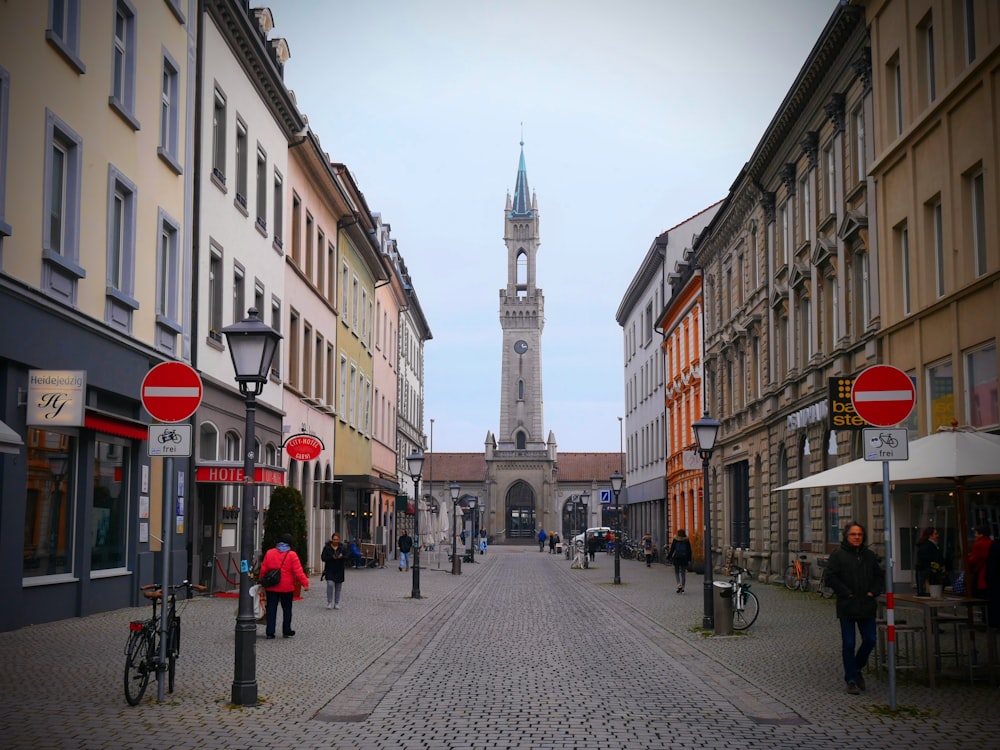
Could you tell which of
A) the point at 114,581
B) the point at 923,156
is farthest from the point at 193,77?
the point at 923,156

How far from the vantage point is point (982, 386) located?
19.7m

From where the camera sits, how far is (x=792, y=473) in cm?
3356

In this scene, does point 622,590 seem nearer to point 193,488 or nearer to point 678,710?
point 193,488

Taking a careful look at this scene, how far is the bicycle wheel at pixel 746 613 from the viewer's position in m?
20.0

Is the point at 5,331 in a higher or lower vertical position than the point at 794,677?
higher

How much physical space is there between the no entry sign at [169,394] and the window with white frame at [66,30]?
8.49m

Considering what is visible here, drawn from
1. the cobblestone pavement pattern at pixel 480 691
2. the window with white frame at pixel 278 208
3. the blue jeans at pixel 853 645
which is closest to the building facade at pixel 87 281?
the cobblestone pavement pattern at pixel 480 691

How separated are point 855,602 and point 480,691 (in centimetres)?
391

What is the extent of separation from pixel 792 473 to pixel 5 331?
22.7 m

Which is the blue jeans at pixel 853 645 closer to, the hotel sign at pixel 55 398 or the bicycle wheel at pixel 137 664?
the bicycle wheel at pixel 137 664

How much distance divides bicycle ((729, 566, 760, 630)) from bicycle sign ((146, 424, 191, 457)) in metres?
11.0

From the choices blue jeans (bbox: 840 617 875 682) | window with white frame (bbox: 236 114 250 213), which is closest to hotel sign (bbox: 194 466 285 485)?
window with white frame (bbox: 236 114 250 213)

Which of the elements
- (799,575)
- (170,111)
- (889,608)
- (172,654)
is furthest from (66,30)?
(799,575)

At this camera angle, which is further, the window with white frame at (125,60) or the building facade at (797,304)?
the building facade at (797,304)
